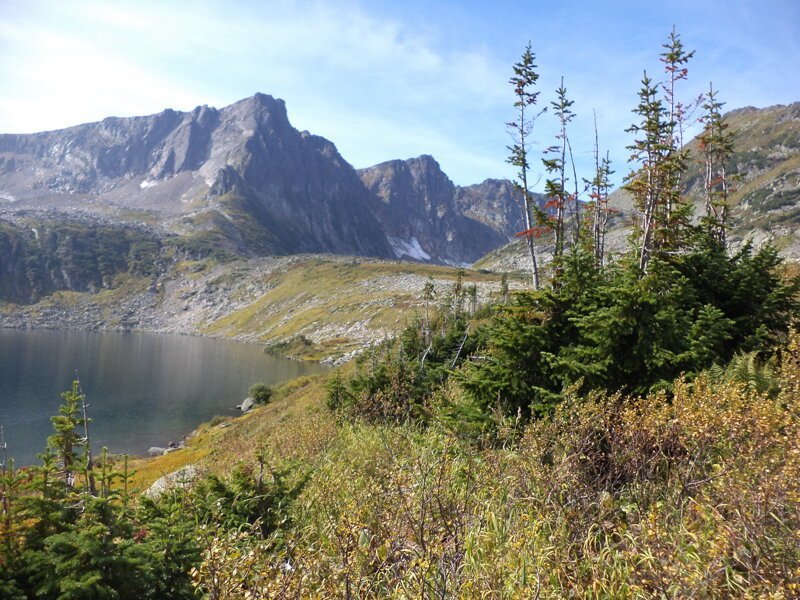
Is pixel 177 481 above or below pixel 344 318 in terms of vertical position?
above

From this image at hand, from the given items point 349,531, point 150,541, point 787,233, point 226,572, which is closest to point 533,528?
point 349,531

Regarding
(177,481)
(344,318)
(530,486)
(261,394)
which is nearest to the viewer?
(530,486)

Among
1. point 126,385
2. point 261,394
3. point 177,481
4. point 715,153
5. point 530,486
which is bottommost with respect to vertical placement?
point 126,385

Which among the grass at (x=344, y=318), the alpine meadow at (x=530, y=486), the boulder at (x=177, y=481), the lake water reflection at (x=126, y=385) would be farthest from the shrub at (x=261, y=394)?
the alpine meadow at (x=530, y=486)

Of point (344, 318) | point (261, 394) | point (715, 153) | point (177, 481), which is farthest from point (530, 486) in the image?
point (344, 318)

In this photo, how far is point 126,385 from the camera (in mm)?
80375

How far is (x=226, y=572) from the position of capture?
4336 millimetres

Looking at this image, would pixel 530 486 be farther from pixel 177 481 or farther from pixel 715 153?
pixel 715 153

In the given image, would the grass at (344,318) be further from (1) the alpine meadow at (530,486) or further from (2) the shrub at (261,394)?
(1) the alpine meadow at (530,486)

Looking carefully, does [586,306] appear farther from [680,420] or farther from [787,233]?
[787,233]

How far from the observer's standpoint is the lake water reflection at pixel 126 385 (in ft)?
176

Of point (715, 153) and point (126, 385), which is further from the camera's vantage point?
point (126, 385)

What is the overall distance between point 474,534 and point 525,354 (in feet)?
20.7

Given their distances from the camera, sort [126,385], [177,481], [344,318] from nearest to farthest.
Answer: [177,481]
[126,385]
[344,318]
